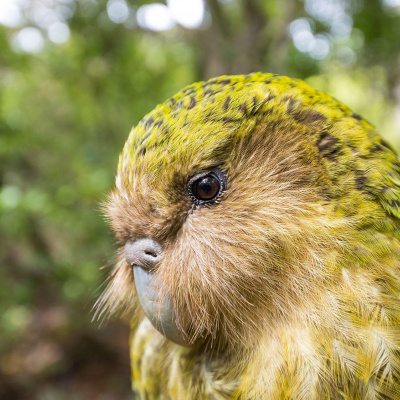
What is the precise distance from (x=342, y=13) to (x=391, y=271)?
14.3 feet

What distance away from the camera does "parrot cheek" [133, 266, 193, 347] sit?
43.9 inches

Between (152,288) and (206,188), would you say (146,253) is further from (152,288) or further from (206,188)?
(206,188)

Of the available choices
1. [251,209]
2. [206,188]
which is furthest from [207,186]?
[251,209]

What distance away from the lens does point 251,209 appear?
1035 millimetres

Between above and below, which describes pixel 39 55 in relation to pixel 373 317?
above

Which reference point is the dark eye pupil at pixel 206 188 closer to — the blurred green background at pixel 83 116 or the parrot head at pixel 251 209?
the parrot head at pixel 251 209

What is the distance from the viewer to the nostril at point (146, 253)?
111 cm

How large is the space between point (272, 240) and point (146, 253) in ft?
1.23

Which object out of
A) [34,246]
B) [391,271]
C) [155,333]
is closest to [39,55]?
[34,246]

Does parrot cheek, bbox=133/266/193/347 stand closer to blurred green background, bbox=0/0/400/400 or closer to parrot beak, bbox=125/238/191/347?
parrot beak, bbox=125/238/191/347

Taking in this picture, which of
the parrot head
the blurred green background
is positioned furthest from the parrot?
the blurred green background

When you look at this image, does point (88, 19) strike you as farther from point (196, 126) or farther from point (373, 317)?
point (373, 317)

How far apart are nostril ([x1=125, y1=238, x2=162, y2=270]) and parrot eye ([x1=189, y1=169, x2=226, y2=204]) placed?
0.63ft

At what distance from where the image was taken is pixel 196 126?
1.05 metres
